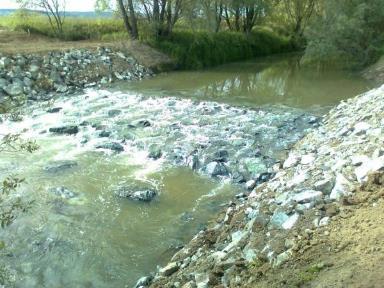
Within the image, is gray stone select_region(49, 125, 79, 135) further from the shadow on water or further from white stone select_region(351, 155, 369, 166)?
white stone select_region(351, 155, 369, 166)

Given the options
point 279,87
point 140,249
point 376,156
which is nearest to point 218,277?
point 140,249

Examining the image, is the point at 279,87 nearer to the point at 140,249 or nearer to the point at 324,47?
the point at 324,47

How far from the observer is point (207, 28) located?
120 feet

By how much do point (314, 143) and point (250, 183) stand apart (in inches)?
87.3

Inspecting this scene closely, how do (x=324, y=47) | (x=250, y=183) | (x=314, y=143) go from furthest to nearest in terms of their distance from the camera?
(x=324, y=47) → (x=314, y=143) → (x=250, y=183)

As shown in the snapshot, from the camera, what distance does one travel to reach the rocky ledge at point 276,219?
6.04m

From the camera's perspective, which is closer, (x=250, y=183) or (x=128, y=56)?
(x=250, y=183)

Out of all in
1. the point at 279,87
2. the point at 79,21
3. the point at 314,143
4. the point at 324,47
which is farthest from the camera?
the point at 79,21

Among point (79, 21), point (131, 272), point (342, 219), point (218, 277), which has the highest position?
point (79, 21)

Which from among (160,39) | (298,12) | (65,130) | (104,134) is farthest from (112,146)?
(298,12)

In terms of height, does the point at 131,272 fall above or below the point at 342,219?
below

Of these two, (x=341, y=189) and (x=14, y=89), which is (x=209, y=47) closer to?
(x=14, y=89)

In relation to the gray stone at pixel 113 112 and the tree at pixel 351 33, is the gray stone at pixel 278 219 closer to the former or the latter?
the gray stone at pixel 113 112

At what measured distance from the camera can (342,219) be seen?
6141 millimetres
